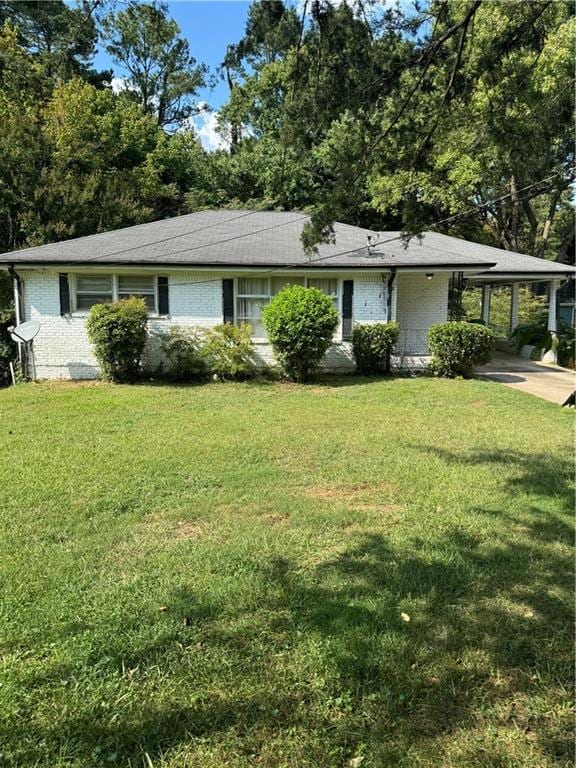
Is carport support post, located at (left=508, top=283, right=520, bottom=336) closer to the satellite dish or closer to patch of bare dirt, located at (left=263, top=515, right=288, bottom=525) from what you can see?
the satellite dish

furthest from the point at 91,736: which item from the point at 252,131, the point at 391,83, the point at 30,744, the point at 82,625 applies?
the point at 252,131

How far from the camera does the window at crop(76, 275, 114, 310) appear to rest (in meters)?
13.2

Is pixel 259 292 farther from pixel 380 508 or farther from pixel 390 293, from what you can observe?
pixel 380 508

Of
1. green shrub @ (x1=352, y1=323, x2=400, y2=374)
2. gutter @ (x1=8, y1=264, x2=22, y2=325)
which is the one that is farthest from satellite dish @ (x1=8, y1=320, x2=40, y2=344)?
green shrub @ (x1=352, y1=323, x2=400, y2=374)

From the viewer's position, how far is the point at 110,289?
13.2m

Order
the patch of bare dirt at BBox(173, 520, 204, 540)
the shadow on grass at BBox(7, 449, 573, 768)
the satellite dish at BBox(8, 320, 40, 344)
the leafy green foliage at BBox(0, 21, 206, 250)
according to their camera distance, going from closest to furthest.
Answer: the shadow on grass at BBox(7, 449, 573, 768), the patch of bare dirt at BBox(173, 520, 204, 540), the satellite dish at BBox(8, 320, 40, 344), the leafy green foliage at BBox(0, 21, 206, 250)

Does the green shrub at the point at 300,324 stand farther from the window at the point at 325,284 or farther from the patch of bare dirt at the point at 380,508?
the patch of bare dirt at the point at 380,508

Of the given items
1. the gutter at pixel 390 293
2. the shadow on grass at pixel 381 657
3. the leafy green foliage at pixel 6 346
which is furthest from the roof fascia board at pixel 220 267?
the shadow on grass at pixel 381 657

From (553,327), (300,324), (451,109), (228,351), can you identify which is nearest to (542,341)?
(553,327)

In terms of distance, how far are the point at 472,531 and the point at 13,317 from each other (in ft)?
47.6

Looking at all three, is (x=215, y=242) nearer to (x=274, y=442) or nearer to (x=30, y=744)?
(x=274, y=442)

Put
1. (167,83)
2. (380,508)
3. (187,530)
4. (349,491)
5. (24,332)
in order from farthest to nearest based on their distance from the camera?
1. (167,83)
2. (24,332)
3. (349,491)
4. (380,508)
5. (187,530)

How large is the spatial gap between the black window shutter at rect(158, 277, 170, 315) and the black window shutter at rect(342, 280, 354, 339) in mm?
4501

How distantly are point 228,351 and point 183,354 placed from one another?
1.13 meters
